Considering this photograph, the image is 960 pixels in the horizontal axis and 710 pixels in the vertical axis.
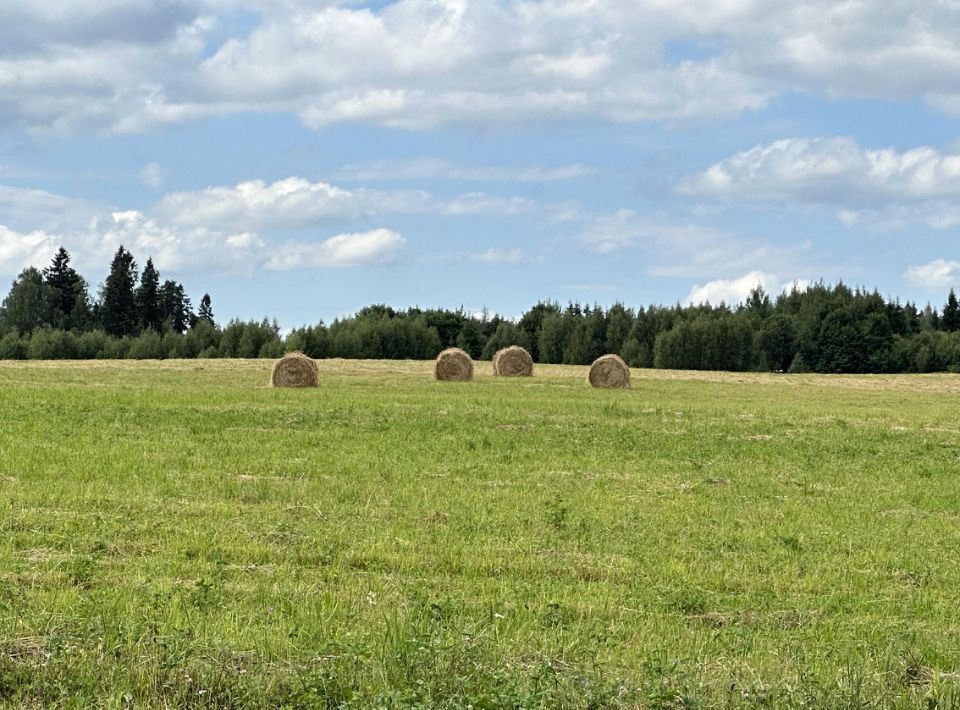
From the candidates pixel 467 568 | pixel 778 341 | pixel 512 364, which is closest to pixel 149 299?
pixel 778 341

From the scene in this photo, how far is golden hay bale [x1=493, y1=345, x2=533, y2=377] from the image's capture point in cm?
5316

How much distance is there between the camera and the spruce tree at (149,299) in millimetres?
123062

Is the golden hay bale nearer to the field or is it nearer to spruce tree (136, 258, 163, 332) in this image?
the field

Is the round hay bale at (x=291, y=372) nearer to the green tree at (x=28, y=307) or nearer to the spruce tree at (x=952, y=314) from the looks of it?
the green tree at (x=28, y=307)

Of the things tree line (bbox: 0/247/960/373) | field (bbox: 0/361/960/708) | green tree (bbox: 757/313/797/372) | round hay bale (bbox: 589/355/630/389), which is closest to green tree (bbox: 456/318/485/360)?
tree line (bbox: 0/247/960/373)

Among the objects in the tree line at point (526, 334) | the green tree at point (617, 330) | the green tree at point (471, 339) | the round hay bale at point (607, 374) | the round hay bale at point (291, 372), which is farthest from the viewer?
the green tree at point (471, 339)

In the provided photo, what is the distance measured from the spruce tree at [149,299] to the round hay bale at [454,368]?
83321mm

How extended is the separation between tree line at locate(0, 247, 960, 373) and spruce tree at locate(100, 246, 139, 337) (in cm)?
14

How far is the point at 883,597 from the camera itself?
962 centimetres

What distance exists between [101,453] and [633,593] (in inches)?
430

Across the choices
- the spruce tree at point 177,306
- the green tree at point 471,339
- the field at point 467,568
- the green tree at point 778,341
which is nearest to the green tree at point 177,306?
the spruce tree at point 177,306

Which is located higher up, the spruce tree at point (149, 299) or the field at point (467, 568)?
the spruce tree at point (149, 299)

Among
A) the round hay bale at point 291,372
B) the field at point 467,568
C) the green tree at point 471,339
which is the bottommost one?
the field at point 467,568

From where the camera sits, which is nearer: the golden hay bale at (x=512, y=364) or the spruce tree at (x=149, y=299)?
the golden hay bale at (x=512, y=364)
